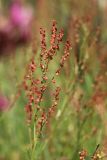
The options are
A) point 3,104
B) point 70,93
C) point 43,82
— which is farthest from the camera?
point 3,104

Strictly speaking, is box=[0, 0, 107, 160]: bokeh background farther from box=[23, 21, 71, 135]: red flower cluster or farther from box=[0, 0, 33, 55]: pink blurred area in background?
box=[23, 21, 71, 135]: red flower cluster

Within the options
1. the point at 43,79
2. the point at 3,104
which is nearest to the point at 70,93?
the point at 3,104

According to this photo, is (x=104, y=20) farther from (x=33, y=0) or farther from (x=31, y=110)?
(x=31, y=110)

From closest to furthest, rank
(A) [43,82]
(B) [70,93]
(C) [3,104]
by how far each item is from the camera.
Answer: (A) [43,82], (B) [70,93], (C) [3,104]

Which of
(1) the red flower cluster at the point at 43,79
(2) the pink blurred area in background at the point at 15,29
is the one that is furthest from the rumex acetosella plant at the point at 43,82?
(2) the pink blurred area in background at the point at 15,29

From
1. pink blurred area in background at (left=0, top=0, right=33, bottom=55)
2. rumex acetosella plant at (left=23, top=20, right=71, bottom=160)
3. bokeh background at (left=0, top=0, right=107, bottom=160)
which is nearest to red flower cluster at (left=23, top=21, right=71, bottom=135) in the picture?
rumex acetosella plant at (left=23, top=20, right=71, bottom=160)

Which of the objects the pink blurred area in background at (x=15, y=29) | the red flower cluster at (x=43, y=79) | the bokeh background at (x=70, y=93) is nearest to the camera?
the red flower cluster at (x=43, y=79)

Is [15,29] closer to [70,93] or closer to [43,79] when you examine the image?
[70,93]

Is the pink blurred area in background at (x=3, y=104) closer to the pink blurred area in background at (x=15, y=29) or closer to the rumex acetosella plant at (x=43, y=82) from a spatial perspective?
the pink blurred area in background at (x=15, y=29)
